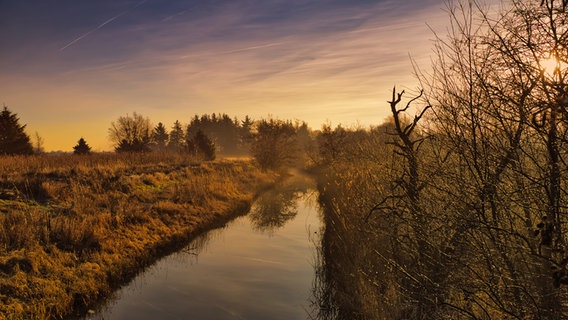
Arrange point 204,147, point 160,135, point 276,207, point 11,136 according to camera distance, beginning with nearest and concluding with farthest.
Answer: point 276,207, point 11,136, point 204,147, point 160,135

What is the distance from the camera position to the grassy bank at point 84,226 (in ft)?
23.3

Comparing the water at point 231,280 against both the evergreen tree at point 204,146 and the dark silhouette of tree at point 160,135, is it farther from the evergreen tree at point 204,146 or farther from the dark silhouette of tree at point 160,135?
the dark silhouette of tree at point 160,135

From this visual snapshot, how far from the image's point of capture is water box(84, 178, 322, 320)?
7.72 meters

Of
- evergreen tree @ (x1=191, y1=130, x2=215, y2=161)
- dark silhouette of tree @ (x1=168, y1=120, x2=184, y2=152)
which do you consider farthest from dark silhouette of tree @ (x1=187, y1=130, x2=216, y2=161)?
dark silhouette of tree @ (x1=168, y1=120, x2=184, y2=152)

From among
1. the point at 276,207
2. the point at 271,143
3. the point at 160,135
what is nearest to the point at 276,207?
the point at 276,207

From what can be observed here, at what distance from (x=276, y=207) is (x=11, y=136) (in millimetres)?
27433

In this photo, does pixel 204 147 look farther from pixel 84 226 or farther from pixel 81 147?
pixel 84 226

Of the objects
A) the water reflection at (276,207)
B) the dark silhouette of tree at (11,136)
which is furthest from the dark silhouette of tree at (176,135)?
the water reflection at (276,207)

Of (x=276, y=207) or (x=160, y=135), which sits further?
(x=160, y=135)

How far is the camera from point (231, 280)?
31.4 ft

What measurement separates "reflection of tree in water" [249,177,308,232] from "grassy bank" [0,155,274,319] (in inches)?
47.9

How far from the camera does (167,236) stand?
12.3 metres

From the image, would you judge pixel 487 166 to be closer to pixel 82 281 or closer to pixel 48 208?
pixel 82 281

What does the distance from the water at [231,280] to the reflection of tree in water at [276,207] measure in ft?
2.86
